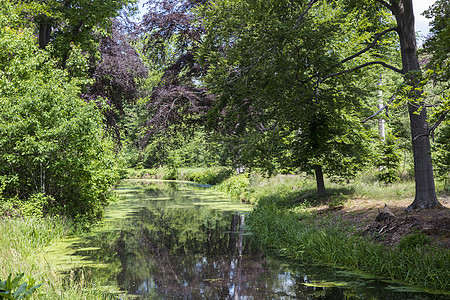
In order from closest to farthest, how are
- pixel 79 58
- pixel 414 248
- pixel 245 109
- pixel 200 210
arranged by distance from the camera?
pixel 414 248 → pixel 245 109 → pixel 79 58 → pixel 200 210

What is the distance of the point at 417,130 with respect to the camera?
31.9 feet

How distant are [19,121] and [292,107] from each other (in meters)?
7.13

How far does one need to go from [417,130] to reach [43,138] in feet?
30.9

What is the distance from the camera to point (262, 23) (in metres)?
10.3

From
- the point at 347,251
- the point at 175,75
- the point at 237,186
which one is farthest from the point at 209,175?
the point at 347,251

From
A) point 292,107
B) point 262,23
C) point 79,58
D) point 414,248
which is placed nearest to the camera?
point 414,248

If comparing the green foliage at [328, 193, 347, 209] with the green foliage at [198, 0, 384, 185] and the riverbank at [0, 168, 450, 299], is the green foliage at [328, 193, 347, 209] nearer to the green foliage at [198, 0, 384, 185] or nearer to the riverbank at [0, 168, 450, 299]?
the riverbank at [0, 168, 450, 299]

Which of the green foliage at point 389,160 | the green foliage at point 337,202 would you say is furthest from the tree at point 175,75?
the green foliage at point 337,202

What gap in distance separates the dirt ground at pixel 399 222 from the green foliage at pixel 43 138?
708cm

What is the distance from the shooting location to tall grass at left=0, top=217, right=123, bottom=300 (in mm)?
5766

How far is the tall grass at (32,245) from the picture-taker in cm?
577

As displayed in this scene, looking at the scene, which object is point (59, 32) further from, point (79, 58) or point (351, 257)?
point (351, 257)

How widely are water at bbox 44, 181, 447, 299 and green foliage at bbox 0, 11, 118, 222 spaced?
1.60 m

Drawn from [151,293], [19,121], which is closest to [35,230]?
[19,121]
